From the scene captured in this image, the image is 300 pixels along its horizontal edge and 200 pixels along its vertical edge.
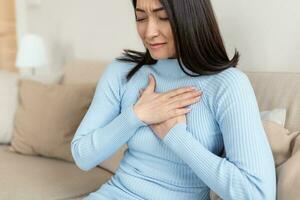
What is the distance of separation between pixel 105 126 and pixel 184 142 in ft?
0.94

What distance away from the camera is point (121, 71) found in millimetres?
1402

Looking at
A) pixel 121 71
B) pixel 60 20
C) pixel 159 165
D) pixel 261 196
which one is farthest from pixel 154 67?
pixel 60 20

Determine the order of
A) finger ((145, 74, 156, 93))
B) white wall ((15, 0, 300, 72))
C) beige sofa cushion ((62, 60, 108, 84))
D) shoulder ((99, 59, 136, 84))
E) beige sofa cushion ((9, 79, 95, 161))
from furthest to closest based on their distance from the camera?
beige sofa cushion ((62, 60, 108, 84))
beige sofa cushion ((9, 79, 95, 161))
white wall ((15, 0, 300, 72))
shoulder ((99, 59, 136, 84))
finger ((145, 74, 156, 93))

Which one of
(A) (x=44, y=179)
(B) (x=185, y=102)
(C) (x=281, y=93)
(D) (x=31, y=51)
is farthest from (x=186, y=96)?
(D) (x=31, y=51)

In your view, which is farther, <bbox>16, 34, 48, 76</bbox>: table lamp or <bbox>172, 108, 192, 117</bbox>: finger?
<bbox>16, 34, 48, 76</bbox>: table lamp

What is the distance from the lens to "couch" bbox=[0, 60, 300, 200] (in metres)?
1.36

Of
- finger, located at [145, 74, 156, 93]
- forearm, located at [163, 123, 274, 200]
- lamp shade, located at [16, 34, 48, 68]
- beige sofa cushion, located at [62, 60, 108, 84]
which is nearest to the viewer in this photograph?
forearm, located at [163, 123, 274, 200]

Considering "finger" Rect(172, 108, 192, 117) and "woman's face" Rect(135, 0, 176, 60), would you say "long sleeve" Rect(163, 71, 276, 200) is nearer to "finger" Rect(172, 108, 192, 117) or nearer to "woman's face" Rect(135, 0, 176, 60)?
"finger" Rect(172, 108, 192, 117)

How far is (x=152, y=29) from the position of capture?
1.22 m

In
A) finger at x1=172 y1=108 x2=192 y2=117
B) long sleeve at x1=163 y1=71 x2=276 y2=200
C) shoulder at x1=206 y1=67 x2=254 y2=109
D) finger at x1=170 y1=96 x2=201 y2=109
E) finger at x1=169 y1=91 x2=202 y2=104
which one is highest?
shoulder at x1=206 y1=67 x2=254 y2=109

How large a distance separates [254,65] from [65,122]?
875 mm

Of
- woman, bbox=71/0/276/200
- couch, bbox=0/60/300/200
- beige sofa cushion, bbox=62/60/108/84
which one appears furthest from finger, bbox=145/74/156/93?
beige sofa cushion, bbox=62/60/108/84

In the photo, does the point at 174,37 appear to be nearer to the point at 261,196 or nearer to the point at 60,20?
the point at 261,196

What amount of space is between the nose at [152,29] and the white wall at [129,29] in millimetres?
618
